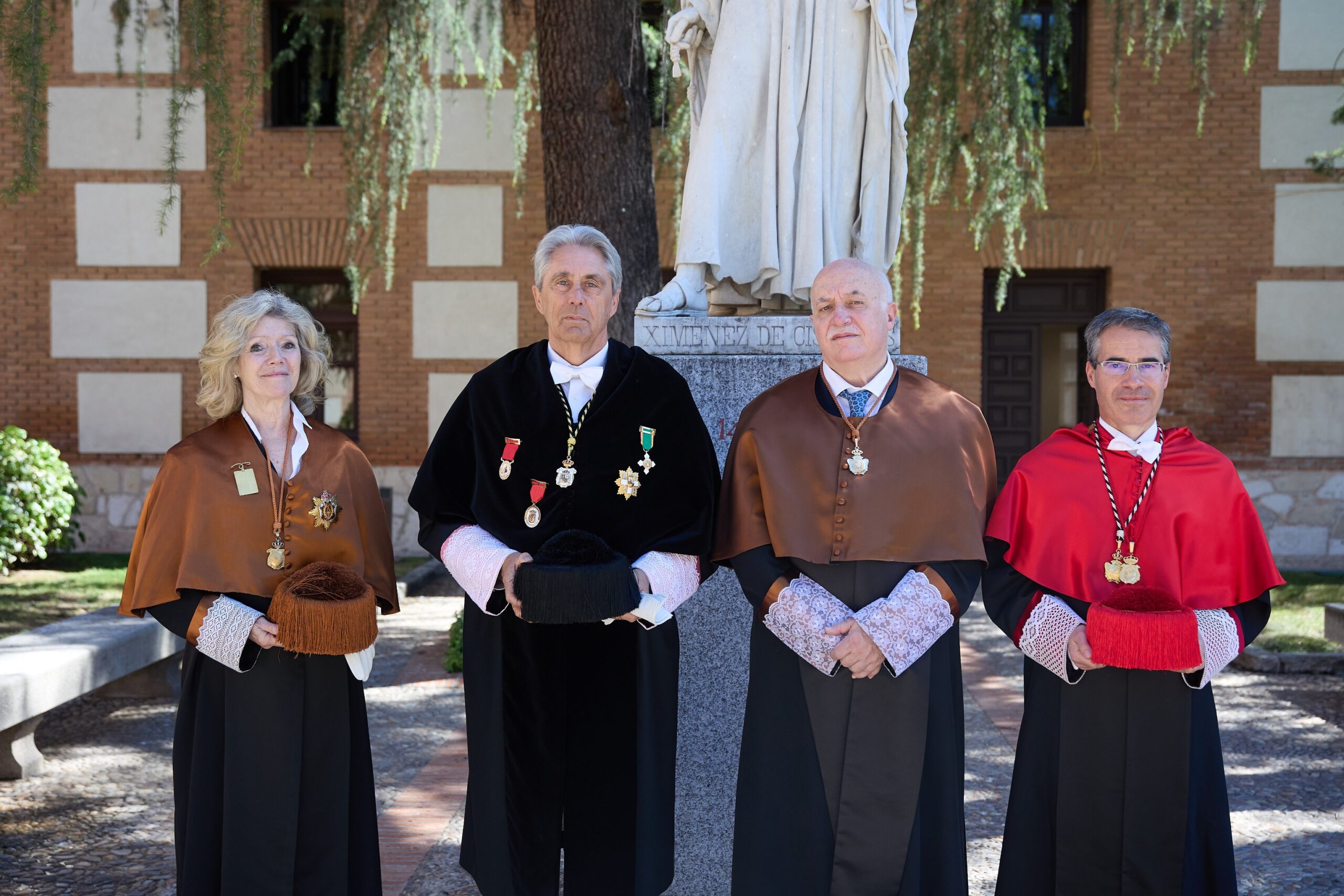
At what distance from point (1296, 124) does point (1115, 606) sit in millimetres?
11023

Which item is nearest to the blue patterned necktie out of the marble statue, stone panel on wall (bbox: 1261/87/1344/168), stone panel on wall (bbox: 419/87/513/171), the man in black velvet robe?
the man in black velvet robe

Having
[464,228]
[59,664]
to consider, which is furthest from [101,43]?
[59,664]

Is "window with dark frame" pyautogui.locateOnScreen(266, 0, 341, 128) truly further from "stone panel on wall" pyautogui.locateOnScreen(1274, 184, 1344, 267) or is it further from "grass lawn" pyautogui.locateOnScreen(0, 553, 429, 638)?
"stone panel on wall" pyautogui.locateOnScreen(1274, 184, 1344, 267)

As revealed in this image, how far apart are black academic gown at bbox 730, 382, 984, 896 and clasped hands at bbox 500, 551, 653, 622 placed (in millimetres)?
250

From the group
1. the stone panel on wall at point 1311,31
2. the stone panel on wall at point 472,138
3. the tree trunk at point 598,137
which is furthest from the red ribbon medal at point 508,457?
the stone panel on wall at point 1311,31

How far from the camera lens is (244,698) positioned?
2932 millimetres

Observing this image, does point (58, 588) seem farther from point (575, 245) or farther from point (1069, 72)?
point (1069, 72)

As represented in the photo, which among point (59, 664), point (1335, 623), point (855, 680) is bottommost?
point (1335, 623)

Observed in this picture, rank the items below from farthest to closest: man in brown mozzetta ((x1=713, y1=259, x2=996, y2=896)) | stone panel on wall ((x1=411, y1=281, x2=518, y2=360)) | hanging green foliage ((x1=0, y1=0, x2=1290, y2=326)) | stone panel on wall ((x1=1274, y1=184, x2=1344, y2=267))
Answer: stone panel on wall ((x1=411, y1=281, x2=518, y2=360)), stone panel on wall ((x1=1274, y1=184, x2=1344, y2=267)), hanging green foliage ((x1=0, y1=0, x2=1290, y2=326)), man in brown mozzetta ((x1=713, y1=259, x2=996, y2=896))

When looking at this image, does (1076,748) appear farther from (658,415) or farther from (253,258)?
(253,258)

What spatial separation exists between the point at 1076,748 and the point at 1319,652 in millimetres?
5603

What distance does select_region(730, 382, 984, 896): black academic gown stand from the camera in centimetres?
275

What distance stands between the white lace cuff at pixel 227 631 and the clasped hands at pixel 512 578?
2.15 ft

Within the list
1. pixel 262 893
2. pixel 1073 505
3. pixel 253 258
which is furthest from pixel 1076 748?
pixel 253 258
